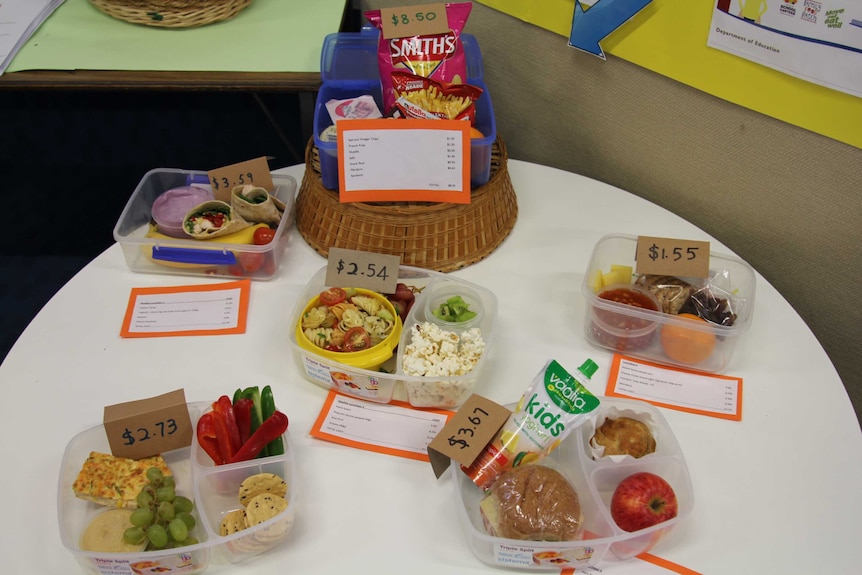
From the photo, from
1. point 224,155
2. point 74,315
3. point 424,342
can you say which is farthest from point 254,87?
point 224,155

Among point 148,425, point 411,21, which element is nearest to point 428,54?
point 411,21

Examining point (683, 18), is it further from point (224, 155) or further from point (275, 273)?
point (224, 155)

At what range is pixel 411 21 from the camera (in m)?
1.31

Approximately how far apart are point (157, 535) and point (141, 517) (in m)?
0.03

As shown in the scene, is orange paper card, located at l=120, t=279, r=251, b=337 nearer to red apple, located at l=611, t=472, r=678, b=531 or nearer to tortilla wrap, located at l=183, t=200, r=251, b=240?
tortilla wrap, located at l=183, t=200, r=251, b=240

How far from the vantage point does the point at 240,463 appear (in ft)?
3.11

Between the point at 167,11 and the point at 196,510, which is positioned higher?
the point at 167,11

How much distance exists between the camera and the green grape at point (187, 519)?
0.91 metres

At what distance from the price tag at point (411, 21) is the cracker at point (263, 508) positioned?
32.7 inches

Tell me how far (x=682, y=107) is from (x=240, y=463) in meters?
1.03

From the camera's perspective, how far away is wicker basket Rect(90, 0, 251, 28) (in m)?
1.57

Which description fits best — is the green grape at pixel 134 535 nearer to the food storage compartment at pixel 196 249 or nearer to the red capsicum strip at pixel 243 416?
the red capsicum strip at pixel 243 416

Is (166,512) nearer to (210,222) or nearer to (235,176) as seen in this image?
(210,222)

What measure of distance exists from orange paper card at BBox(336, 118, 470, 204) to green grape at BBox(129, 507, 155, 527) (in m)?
0.61
